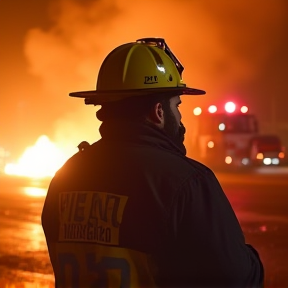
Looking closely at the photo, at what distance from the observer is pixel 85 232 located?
2053mm

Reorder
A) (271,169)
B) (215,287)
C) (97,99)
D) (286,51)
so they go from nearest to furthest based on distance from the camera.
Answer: (215,287)
(97,99)
(271,169)
(286,51)

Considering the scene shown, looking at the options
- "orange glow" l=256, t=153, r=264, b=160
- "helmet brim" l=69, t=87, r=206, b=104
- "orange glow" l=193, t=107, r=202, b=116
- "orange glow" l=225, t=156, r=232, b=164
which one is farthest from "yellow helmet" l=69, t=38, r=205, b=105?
"orange glow" l=193, t=107, r=202, b=116

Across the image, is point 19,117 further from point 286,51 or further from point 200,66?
point 286,51

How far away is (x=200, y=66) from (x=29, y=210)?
2167 cm

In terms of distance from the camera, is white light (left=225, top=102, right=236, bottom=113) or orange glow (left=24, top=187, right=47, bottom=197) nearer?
orange glow (left=24, top=187, right=47, bottom=197)

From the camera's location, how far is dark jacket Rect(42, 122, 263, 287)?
1.88 m

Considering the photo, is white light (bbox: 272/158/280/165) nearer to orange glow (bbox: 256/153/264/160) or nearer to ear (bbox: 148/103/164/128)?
orange glow (bbox: 256/153/264/160)

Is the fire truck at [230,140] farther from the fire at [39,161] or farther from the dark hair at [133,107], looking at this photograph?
the dark hair at [133,107]

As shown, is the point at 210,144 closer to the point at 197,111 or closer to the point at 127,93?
the point at 197,111

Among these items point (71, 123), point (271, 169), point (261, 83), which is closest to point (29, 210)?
point (271, 169)

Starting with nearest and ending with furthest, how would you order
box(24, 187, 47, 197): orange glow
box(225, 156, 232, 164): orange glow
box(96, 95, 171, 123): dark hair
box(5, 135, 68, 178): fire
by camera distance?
box(96, 95, 171, 123): dark hair → box(24, 187, 47, 197): orange glow → box(225, 156, 232, 164): orange glow → box(5, 135, 68, 178): fire

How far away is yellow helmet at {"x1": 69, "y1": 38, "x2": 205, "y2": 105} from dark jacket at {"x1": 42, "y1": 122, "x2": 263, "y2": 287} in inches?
4.6

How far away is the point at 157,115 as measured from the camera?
6.82 feet

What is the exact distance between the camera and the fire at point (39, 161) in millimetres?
24312
